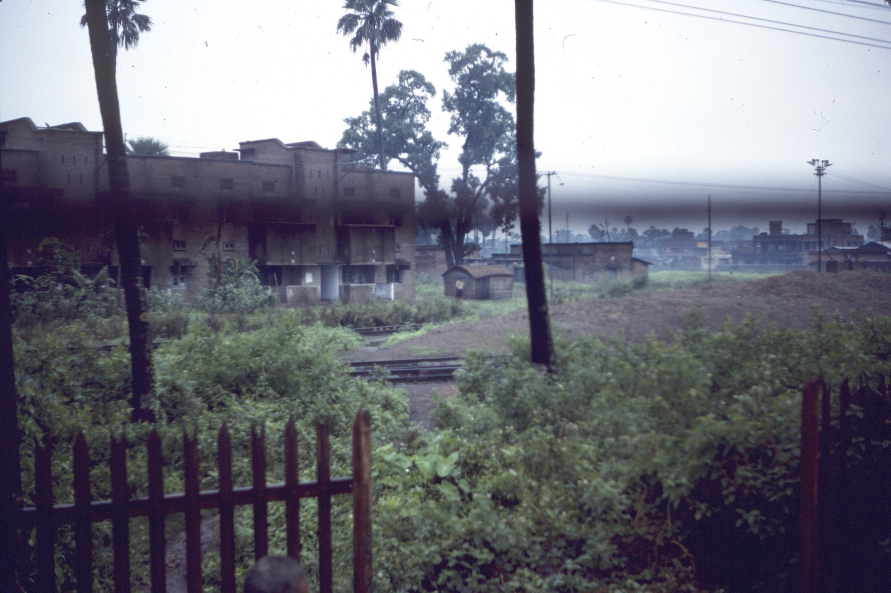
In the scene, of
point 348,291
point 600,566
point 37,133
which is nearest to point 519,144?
point 600,566

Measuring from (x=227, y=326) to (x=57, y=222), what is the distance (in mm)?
14364

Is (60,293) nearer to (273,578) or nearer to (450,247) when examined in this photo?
(273,578)

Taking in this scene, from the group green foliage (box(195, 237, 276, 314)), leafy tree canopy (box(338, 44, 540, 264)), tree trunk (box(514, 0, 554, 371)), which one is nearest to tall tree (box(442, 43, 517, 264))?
leafy tree canopy (box(338, 44, 540, 264))

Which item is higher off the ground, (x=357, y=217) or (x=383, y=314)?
(x=357, y=217)

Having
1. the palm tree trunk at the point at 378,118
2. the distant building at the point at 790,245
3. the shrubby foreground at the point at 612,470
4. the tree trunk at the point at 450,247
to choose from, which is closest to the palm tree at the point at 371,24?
the palm tree trunk at the point at 378,118

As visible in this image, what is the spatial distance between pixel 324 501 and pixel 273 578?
826 mm

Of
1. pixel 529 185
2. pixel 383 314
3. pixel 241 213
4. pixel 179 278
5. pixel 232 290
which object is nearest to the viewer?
pixel 529 185

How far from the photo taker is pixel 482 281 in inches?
1534

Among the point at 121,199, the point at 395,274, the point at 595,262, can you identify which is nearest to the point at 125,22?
the point at 121,199

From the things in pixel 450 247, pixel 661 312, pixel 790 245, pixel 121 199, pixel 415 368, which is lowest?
pixel 415 368

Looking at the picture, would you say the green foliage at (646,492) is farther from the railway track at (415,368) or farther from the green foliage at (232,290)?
the green foliage at (232,290)

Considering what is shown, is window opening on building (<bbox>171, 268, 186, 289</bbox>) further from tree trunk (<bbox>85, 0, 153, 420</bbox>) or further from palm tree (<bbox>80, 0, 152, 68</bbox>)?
tree trunk (<bbox>85, 0, 153, 420</bbox>)

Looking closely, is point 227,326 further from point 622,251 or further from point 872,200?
point 622,251

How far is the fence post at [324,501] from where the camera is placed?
286cm
